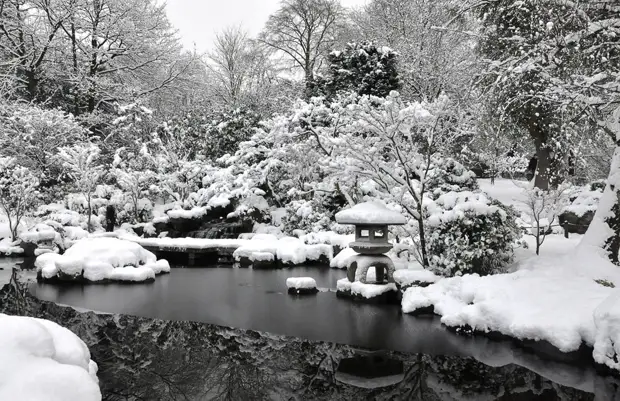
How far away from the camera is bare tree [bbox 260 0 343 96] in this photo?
26.7m

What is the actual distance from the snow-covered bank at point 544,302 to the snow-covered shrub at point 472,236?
45cm

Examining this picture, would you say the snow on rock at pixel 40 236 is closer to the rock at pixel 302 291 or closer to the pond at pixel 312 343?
the pond at pixel 312 343

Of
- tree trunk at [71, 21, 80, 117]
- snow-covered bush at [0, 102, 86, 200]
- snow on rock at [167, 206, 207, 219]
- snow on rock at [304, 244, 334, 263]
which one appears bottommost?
snow on rock at [304, 244, 334, 263]

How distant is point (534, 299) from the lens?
6.86 metres

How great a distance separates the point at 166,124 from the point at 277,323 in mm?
15968

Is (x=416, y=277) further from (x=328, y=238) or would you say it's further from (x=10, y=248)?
(x=10, y=248)

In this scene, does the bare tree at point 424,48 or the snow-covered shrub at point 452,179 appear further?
the bare tree at point 424,48

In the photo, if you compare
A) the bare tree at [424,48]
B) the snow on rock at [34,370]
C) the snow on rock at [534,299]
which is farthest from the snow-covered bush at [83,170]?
the snow on rock at [34,370]

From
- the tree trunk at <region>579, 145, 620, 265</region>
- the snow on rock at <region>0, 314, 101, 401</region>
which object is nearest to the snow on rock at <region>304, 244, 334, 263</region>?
the tree trunk at <region>579, 145, 620, 265</region>

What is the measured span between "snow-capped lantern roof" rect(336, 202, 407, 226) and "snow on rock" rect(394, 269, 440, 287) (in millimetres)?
951

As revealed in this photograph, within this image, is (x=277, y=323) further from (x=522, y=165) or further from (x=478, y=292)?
(x=522, y=165)

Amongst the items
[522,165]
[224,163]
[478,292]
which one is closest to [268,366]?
[478,292]

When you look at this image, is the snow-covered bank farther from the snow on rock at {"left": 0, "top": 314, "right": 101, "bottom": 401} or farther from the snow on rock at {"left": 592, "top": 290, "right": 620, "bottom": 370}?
the snow on rock at {"left": 0, "top": 314, "right": 101, "bottom": 401}

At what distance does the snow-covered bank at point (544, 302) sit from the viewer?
567 centimetres
